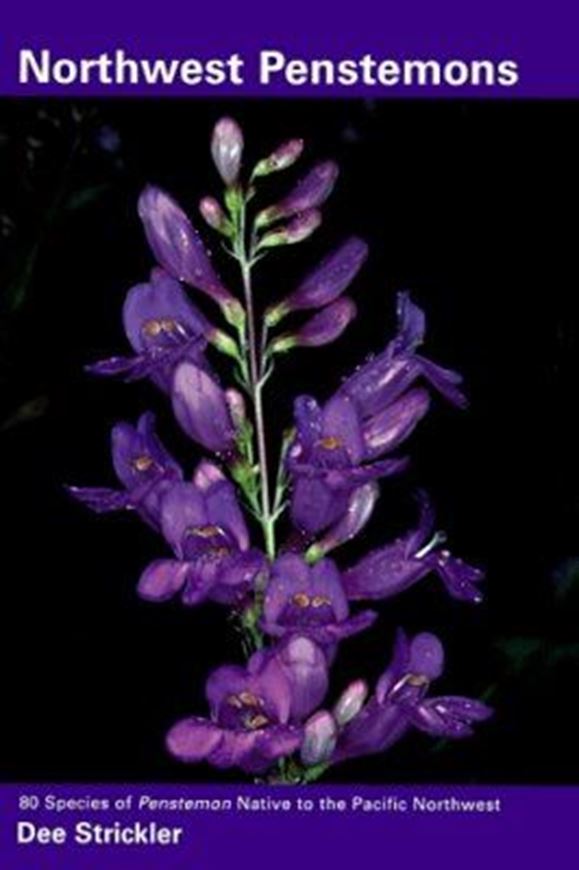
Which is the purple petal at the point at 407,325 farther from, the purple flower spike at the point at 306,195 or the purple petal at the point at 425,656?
the purple petal at the point at 425,656

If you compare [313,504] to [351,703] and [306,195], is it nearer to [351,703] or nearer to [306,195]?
[351,703]

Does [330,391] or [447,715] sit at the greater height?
[330,391]

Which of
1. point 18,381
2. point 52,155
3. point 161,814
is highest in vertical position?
point 52,155

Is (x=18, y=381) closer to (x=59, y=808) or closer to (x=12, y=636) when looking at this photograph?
(x=12, y=636)

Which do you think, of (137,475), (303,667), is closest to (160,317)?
(137,475)

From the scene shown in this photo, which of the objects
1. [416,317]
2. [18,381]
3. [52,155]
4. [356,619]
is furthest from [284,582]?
[52,155]

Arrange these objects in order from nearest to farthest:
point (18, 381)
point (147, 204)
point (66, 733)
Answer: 1. point (147, 204)
2. point (66, 733)
3. point (18, 381)
